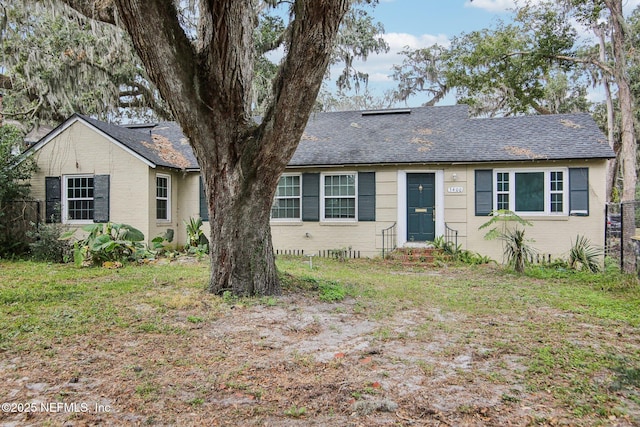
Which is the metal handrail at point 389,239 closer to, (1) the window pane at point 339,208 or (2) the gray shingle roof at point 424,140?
(1) the window pane at point 339,208

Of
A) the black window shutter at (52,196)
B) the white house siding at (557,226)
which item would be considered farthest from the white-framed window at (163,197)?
the white house siding at (557,226)

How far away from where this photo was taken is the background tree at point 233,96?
479 cm

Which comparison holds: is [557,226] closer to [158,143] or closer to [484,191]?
[484,191]

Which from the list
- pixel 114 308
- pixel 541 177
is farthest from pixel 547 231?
pixel 114 308

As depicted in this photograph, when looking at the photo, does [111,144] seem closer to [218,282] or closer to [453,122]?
[218,282]

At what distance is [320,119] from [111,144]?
274 inches

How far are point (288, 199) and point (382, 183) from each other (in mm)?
2961

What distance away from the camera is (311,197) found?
12.3 metres

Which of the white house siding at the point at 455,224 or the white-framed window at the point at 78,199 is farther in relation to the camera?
the white-framed window at the point at 78,199

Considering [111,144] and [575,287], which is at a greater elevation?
[111,144]

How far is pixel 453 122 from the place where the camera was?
13.2 metres

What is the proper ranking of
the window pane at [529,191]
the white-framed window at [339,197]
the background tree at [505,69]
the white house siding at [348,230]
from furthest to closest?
the background tree at [505,69] < the white-framed window at [339,197] < the white house siding at [348,230] < the window pane at [529,191]

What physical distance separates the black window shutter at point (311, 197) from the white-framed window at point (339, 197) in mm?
152

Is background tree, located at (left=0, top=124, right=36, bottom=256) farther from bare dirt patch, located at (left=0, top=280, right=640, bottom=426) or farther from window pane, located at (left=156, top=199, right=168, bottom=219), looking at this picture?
bare dirt patch, located at (left=0, top=280, right=640, bottom=426)
